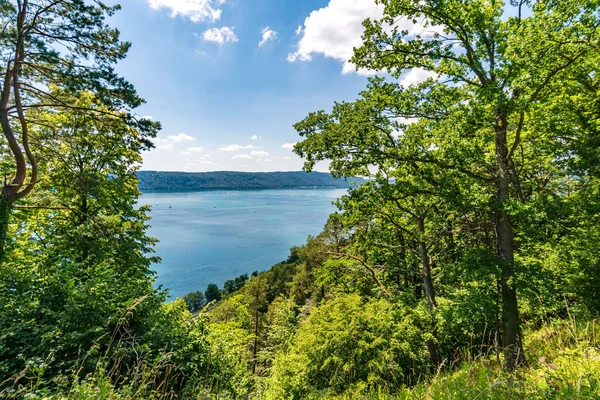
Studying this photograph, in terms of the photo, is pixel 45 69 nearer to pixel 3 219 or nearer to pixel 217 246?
pixel 3 219

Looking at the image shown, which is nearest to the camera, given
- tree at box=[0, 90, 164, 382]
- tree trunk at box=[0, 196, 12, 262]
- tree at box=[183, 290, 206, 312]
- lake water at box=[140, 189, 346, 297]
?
tree at box=[0, 90, 164, 382]

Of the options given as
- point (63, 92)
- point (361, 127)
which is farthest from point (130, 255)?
point (361, 127)

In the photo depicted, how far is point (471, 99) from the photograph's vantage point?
19.4 ft

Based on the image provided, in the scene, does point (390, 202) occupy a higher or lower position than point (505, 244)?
higher

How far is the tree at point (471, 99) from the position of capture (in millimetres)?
5039

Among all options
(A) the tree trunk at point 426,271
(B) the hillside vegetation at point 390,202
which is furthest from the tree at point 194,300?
(A) the tree trunk at point 426,271

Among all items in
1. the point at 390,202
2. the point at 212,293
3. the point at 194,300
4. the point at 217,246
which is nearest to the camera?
the point at 390,202

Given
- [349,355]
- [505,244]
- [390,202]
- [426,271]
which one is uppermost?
[390,202]

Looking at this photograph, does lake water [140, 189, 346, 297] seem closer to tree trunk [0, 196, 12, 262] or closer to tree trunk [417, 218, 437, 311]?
tree trunk [0, 196, 12, 262]

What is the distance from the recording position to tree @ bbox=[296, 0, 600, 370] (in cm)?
504

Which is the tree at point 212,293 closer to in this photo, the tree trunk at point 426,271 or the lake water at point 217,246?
the lake water at point 217,246

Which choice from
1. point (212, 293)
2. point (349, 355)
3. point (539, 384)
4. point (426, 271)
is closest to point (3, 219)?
point (349, 355)

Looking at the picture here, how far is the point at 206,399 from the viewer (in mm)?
2945

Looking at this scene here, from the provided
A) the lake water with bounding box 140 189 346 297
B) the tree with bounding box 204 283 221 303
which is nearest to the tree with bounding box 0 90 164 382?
the lake water with bounding box 140 189 346 297
